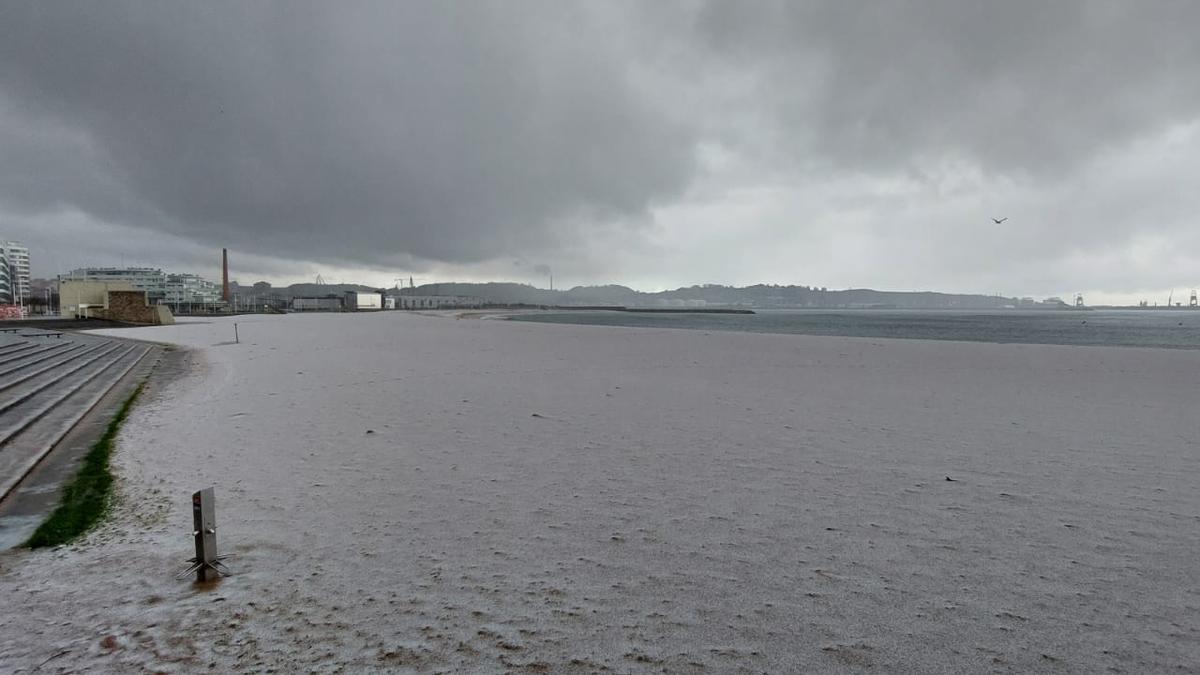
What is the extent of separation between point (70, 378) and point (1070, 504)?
21.5 metres

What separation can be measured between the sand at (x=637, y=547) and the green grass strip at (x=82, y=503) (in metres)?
0.25

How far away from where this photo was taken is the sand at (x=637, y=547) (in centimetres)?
333

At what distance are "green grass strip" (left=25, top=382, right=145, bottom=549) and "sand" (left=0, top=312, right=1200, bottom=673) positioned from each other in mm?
248

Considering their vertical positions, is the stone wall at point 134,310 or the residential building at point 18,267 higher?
the residential building at point 18,267

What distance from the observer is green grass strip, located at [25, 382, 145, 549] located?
16.6 ft

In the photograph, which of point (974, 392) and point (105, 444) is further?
point (974, 392)

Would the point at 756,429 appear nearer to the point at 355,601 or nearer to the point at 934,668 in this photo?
the point at 934,668

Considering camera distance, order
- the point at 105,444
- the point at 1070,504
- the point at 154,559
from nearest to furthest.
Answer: the point at 154,559 → the point at 1070,504 → the point at 105,444

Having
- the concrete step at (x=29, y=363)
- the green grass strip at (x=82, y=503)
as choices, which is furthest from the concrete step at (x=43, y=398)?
the green grass strip at (x=82, y=503)

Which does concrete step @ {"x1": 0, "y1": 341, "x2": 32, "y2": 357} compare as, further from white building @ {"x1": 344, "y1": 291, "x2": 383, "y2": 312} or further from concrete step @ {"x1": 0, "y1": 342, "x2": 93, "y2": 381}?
white building @ {"x1": 344, "y1": 291, "x2": 383, "y2": 312}

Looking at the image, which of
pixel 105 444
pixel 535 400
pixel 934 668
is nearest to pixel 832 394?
pixel 535 400

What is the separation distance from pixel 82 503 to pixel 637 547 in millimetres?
5958

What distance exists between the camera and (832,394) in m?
13.4

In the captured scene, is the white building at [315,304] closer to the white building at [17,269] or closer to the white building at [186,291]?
the white building at [186,291]
